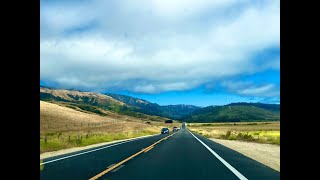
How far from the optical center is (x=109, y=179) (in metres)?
12.1

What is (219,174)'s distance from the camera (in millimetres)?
13477
